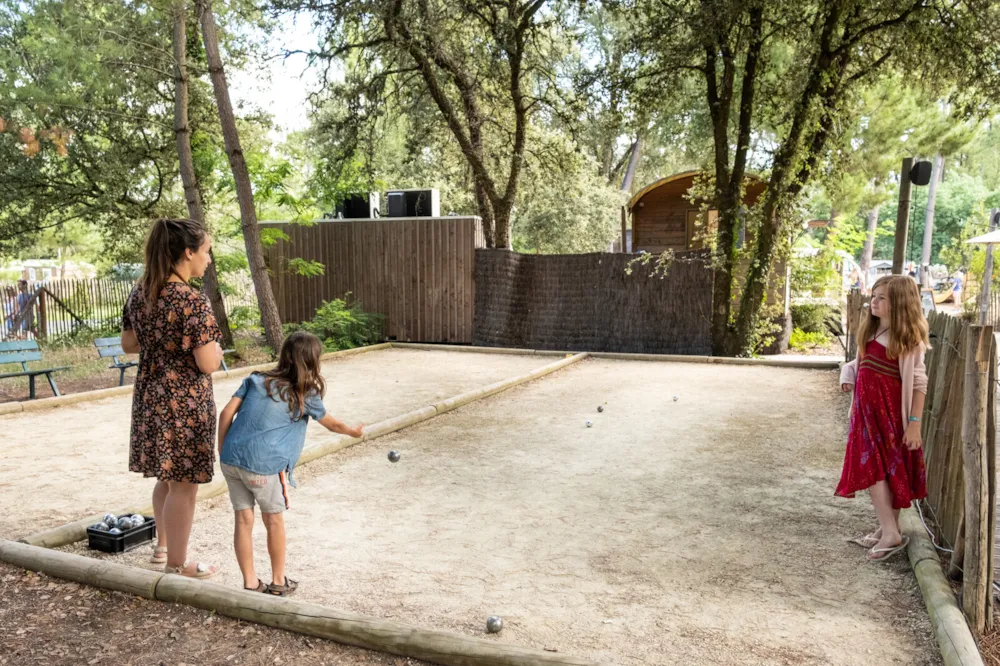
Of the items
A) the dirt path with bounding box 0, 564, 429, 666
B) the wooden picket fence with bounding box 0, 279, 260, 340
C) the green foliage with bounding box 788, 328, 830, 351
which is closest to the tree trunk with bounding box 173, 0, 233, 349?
the wooden picket fence with bounding box 0, 279, 260, 340

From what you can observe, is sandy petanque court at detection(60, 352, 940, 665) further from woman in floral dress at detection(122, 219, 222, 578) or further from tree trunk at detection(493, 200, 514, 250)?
tree trunk at detection(493, 200, 514, 250)

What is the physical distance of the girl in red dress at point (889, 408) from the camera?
3518 millimetres

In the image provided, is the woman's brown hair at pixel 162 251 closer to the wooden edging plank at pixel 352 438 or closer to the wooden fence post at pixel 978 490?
the wooden edging plank at pixel 352 438

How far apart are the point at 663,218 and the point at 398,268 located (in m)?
7.03

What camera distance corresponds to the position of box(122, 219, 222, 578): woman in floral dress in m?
3.21

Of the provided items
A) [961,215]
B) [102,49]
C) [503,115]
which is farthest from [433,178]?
[961,215]

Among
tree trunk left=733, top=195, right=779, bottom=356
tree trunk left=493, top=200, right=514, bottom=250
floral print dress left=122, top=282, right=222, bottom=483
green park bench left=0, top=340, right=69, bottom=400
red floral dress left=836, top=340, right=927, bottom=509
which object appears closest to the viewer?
floral print dress left=122, top=282, right=222, bottom=483

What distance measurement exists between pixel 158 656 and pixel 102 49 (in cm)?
1164

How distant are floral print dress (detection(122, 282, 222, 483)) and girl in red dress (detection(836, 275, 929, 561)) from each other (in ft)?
10.2

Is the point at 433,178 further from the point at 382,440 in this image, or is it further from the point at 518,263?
the point at 382,440

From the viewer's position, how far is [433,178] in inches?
829

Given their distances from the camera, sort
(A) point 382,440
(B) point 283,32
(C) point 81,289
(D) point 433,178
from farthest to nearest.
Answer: (D) point 433,178 → (C) point 81,289 → (B) point 283,32 → (A) point 382,440

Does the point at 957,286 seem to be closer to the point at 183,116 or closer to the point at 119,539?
the point at 183,116

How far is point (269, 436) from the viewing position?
3.09 meters
